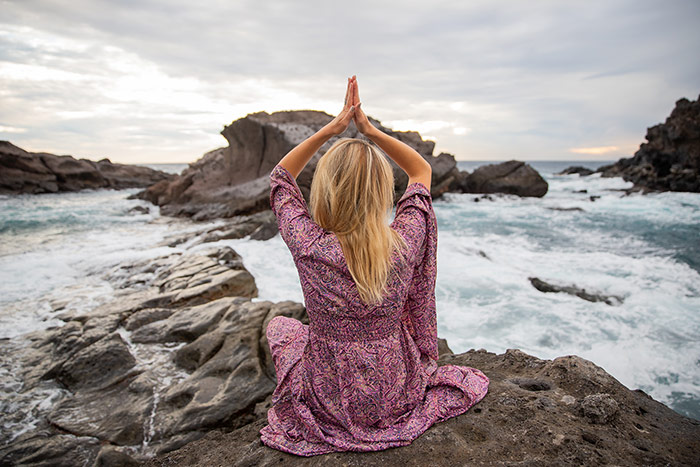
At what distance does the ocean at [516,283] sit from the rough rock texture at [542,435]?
2185 mm

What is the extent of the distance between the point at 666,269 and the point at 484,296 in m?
4.27

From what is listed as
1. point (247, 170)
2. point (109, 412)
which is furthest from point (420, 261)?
point (247, 170)

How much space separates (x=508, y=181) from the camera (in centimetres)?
2456

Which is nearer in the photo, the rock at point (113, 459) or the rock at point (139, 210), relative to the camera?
the rock at point (113, 459)

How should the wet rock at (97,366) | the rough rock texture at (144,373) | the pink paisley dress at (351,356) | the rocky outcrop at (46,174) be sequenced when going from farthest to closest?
1. the rocky outcrop at (46,174)
2. the wet rock at (97,366)
3. the rough rock texture at (144,373)
4. the pink paisley dress at (351,356)

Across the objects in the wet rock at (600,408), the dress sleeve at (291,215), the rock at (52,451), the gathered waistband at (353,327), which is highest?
the dress sleeve at (291,215)

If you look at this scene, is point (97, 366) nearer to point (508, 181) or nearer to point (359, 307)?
point (359, 307)

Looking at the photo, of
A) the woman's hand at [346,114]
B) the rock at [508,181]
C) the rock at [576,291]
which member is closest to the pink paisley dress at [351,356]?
the woman's hand at [346,114]

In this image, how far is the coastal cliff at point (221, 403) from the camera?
191 cm

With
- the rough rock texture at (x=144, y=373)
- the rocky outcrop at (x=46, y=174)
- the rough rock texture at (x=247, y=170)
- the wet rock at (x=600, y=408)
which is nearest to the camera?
the wet rock at (x=600, y=408)

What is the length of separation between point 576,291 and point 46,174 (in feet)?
102

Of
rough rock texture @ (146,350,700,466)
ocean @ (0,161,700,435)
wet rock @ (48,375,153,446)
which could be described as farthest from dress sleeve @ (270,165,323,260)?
ocean @ (0,161,700,435)

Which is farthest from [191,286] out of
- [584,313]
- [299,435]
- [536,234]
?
[536,234]

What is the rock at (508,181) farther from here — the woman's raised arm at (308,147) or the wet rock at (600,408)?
the woman's raised arm at (308,147)
